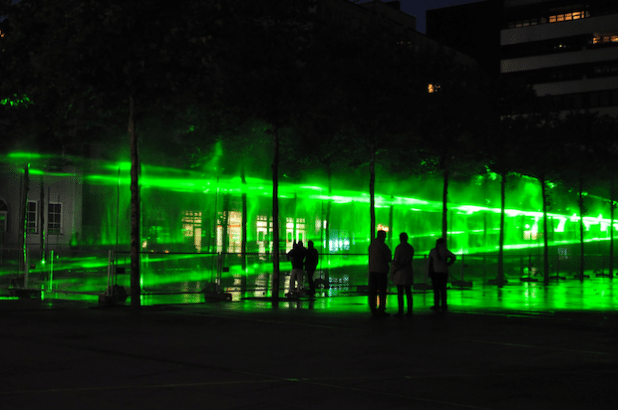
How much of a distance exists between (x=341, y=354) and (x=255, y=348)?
1.17 meters

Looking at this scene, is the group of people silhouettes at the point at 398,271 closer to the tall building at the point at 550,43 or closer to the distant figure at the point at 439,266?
the distant figure at the point at 439,266

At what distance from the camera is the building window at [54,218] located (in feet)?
92.9

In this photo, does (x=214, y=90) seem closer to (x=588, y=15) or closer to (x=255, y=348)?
(x=255, y=348)

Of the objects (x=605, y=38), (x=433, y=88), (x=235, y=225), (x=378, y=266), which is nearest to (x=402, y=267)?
(x=378, y=266)

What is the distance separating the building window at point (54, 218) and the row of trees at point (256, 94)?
3216mm

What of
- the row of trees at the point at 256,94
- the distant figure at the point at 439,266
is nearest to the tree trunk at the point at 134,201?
the row of trees at the point at 256,94

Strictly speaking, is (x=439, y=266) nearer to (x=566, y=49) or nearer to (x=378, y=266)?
(x=378, y=266)

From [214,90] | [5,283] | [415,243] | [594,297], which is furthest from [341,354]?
[415,243]

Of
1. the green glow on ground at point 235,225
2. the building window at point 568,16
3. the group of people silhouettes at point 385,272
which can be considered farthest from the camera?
the building window at point 568,16

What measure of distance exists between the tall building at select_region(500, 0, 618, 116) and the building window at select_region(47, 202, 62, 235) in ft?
211

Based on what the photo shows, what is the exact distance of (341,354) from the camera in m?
9.86

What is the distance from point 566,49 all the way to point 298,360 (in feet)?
274

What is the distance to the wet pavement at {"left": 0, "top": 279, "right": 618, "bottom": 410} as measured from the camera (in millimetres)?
6941

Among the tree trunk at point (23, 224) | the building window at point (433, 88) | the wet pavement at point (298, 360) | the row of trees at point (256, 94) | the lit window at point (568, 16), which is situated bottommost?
the wet pavement at point (298, 360)
